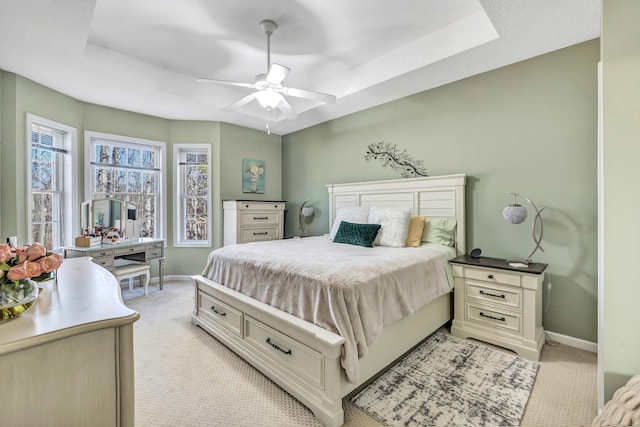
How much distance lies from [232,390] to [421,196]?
2718 millimetres

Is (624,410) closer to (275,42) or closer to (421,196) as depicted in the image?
(421,196)

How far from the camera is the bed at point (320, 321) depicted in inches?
66.2

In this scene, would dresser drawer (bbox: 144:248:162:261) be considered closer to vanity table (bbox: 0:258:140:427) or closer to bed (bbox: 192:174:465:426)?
bed (bbox: 192:174:465:426)

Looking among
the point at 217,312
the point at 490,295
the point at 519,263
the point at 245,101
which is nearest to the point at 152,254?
the point at 217,312

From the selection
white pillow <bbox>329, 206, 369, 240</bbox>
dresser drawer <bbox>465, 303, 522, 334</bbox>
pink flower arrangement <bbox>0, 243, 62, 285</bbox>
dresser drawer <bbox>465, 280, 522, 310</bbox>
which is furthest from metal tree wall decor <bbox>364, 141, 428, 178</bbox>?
pink flower arrangement <bbox>0, 243, 62, 285</bbox>

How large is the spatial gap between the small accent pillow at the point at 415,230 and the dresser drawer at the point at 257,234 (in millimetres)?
2505

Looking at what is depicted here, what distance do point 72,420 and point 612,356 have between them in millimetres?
2145

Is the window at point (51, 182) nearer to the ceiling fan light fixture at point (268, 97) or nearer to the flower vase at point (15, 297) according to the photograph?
the ceiling fan light fixture at point (268, 97)

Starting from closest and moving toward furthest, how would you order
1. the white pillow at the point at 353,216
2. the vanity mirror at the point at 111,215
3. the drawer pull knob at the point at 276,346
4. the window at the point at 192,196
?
1. the drawer pull knob at the point at 276,346
2. the white pillow at the point at 353,216
3. the vanity mirror at the point at 111,215
4. the window at the point at 192,196

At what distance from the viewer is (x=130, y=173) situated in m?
4.34

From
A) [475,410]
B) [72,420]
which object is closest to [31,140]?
[72,420]

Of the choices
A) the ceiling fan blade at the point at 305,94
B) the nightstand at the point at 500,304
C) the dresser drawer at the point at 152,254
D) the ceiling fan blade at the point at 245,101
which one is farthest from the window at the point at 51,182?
the nightstand at the point at 500,304

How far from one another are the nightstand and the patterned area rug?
150mm

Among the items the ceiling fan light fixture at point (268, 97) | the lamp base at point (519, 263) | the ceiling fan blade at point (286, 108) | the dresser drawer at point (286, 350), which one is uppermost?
Result: the ceiling fan blade at point (286, 108)
